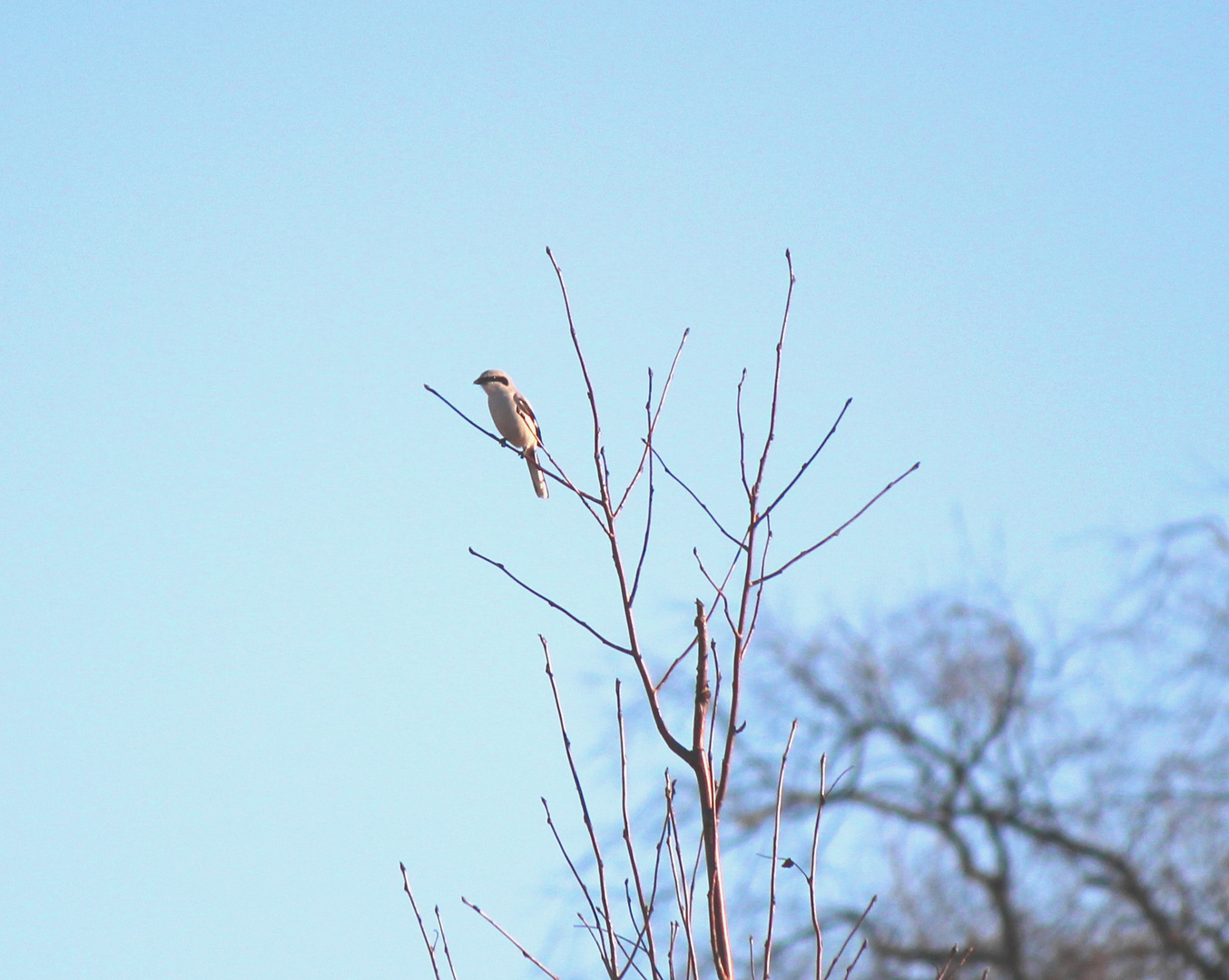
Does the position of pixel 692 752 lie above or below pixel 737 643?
below

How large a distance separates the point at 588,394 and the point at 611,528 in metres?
0.22

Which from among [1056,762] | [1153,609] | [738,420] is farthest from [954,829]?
[738,420]

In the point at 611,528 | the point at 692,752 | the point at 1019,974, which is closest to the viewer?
the point at 692,752

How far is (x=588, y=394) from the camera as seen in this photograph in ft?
7.93

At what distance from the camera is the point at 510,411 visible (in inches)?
301

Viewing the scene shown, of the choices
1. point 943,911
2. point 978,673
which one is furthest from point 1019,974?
point 978,673

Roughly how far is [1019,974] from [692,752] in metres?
7.73

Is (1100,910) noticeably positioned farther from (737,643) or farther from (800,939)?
(737,643)

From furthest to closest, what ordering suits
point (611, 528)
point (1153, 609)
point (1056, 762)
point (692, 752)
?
point (1056, 762), point (1153, 609), point (611, 528), point (692, 752)

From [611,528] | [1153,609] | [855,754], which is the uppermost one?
[855,754]

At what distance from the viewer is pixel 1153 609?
8.38 meters

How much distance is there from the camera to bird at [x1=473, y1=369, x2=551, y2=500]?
761cm

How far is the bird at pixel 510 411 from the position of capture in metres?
7.61

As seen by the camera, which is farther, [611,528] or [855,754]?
[855,754]
